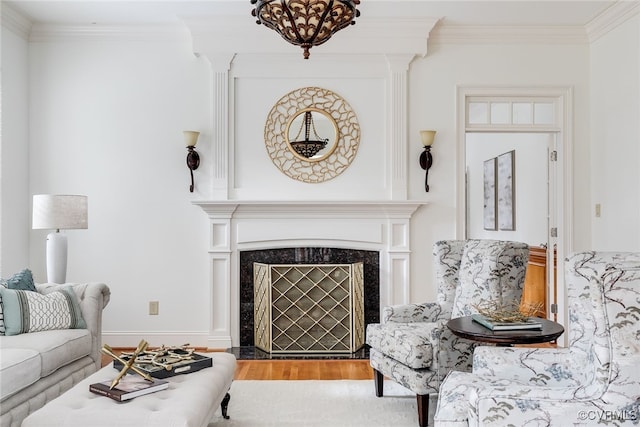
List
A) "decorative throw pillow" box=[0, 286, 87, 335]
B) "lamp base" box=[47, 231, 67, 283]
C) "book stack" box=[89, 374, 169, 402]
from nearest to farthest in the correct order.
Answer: "book stack" box=[89, 374, 169, 402] → "decorative throw pillow" box=[0, 286, 87, 335] → "lamp base" box=[47, 231, 67, 283]

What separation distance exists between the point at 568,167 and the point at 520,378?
10.3 ft

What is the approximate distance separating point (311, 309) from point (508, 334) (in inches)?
86.3

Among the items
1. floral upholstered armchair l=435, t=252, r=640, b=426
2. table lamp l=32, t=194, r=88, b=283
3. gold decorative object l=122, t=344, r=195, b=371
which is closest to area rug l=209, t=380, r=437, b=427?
gold decorative object l=122, t=344, r=195, b=371

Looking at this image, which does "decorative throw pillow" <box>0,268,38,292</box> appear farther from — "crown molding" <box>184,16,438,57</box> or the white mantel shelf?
"crown molding" <box>184,16,438,57</box>

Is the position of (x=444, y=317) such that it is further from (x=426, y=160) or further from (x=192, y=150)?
(x=192, y=150)

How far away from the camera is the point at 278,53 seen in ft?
15.6

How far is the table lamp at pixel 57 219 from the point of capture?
3.85m

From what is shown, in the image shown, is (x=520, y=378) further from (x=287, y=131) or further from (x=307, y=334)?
(x=287, y=131)

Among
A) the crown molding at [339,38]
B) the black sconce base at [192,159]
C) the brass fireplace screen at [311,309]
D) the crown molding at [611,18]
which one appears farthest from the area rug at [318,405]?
the crown molding at [611,18]

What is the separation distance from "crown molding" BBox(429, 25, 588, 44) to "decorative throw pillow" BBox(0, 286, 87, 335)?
11.5ft

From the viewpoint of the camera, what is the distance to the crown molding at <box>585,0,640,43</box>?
13.9 feet

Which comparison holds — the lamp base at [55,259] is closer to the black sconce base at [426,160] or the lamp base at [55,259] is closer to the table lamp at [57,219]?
the table lamp at [57,219]

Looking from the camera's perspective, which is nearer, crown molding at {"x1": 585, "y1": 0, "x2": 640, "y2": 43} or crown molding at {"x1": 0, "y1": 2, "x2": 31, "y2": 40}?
crown molding at {"x1": 585, "y1": 0, "x2": 640, "y2": 43}

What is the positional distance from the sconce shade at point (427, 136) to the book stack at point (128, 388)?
3.05m
